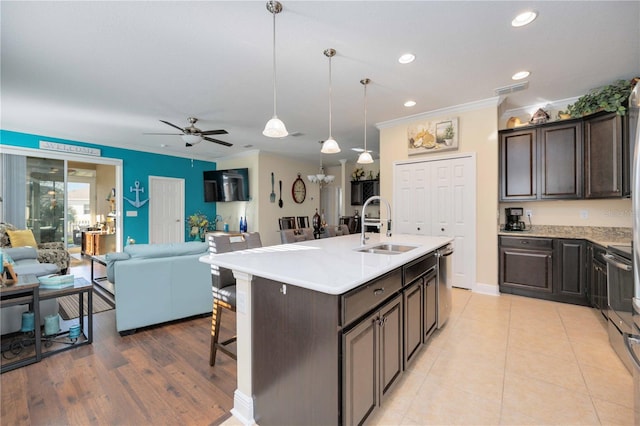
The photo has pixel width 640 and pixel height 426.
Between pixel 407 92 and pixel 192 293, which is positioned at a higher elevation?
pixel 407 92

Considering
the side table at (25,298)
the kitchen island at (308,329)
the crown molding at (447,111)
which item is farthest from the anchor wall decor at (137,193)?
the kitchen island at (308,329)

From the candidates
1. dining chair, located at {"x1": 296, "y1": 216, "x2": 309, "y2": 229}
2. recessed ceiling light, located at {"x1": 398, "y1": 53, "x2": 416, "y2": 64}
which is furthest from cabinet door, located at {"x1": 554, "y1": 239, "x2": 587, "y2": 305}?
dining chair, located at {"x1": 296, "y1": 216, "x2": 309, "y2": 229}

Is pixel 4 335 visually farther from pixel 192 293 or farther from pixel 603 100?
pixel 603 100

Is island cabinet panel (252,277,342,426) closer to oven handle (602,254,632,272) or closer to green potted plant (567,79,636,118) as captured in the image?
oven handle (602,254,632,272)

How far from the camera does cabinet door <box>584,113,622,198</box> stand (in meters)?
3.11

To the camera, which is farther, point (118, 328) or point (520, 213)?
point (520, 213)

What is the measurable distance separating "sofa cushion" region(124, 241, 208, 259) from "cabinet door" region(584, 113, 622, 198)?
4.77 meters

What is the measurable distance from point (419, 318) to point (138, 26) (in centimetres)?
318

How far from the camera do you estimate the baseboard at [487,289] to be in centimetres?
380

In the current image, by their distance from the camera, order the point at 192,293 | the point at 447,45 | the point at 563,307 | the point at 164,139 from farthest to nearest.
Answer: the point at 164,139, the point at 563,307, the point at 192,293, the point at 447,45

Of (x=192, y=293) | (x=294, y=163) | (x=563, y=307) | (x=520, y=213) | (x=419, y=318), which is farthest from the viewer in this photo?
(x=294, y=163)

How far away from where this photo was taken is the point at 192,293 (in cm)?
303

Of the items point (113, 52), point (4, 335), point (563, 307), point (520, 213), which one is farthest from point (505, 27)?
point (4, 335)

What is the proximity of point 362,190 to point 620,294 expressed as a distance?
6106mm
